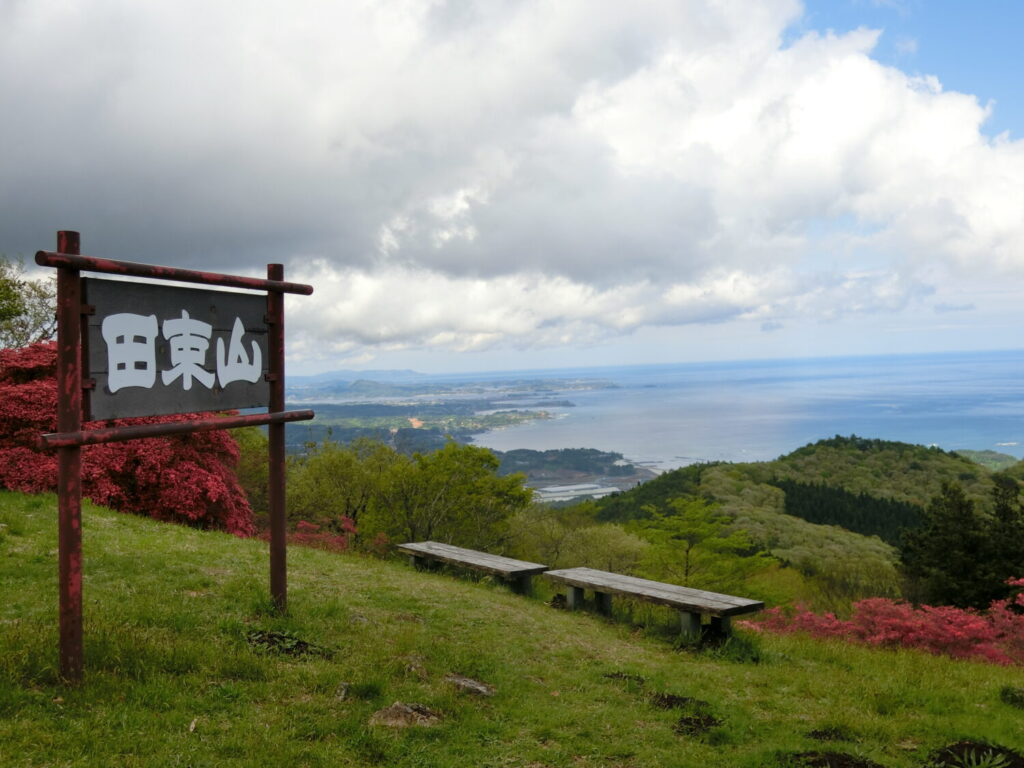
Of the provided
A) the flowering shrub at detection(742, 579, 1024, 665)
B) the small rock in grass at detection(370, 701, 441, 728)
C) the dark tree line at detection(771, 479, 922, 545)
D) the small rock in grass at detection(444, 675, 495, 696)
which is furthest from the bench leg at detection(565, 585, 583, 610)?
the dark tree line at detection(771, 479, 922, 545)

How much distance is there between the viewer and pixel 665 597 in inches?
275

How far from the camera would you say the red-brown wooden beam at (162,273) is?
3.91 metres

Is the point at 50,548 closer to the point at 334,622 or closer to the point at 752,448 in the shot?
the point at 334,622

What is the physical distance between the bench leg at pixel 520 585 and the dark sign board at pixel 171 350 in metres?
4.74

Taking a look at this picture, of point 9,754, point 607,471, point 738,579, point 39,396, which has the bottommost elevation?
point 607,471

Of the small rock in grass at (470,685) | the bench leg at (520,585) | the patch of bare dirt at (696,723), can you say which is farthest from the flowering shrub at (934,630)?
the small rock in grass at (470,685)

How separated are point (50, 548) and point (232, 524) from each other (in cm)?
545

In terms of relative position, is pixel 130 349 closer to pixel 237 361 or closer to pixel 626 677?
pixel 237 361

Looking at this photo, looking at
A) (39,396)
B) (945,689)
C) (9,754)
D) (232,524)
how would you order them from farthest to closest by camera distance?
(232,524), (39,396), (945,689), (9,754)

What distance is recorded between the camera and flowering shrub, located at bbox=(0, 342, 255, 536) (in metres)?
10.5

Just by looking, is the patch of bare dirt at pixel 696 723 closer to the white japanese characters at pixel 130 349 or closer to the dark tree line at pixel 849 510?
the white japanese characters at pixel 130 349

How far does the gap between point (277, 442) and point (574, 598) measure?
4.31 m

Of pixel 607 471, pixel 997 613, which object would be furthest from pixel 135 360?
pixel 607 471

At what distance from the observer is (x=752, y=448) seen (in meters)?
160
